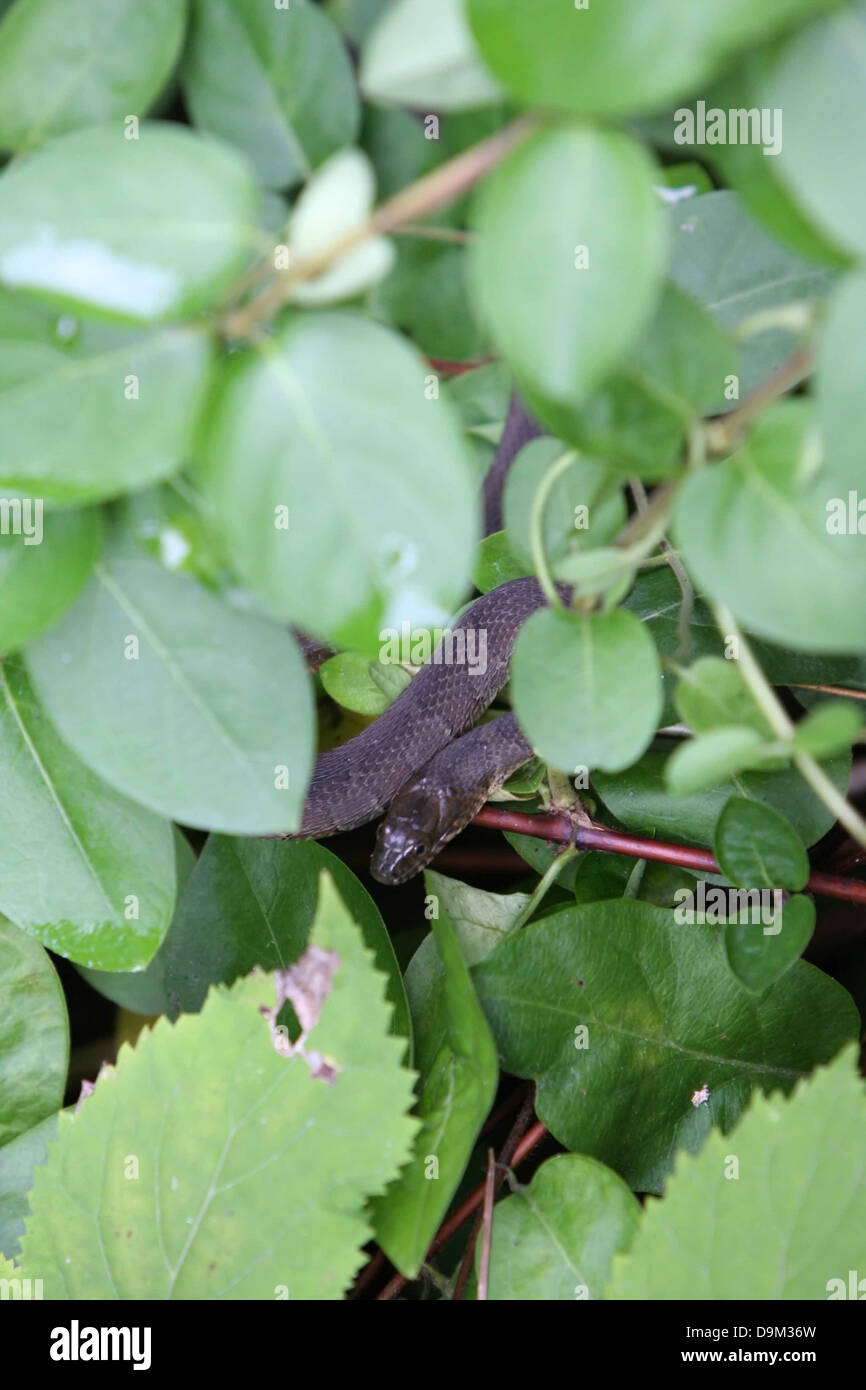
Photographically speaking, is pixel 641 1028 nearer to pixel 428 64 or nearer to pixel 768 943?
pixel 768 943

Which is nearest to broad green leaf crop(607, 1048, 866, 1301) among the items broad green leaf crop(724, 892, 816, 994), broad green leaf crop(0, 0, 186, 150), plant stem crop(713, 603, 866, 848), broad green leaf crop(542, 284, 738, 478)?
broad green leaf crop(724, 892, 816, 994)

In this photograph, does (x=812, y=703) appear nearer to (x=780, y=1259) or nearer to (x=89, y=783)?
(x=780, y=1259)

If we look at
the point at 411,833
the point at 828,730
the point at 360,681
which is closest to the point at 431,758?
the point at 411,833

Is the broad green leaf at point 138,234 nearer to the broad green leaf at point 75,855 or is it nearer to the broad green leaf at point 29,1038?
the broad green leaf at point 75,855

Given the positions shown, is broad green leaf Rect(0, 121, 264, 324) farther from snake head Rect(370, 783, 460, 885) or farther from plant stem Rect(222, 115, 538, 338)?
snake head Rect(370, 783, 460, 885)

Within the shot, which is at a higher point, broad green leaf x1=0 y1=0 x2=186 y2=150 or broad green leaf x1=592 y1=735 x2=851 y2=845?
broad green leaf x1=0 y1=0 x2=186 y2=150

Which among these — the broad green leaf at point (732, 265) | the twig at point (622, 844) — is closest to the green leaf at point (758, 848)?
the twig at point (622, 844)
